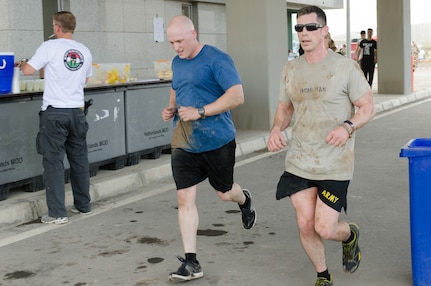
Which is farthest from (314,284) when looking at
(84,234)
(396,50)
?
(396,50)

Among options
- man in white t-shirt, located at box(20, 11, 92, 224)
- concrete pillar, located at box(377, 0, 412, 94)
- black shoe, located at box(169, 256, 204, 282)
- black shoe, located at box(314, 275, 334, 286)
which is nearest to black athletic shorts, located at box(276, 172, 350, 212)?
black shoe, located at box(314, 275, 334, 286)

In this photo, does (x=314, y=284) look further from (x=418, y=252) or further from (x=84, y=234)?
(x=84, y=234)

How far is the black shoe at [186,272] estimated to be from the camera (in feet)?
16.0

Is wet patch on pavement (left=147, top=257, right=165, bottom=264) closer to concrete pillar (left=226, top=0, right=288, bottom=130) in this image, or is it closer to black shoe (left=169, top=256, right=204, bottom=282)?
black shoe (left=169, top=256, right=204, bottom=282)

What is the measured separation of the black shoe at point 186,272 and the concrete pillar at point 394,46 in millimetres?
16659

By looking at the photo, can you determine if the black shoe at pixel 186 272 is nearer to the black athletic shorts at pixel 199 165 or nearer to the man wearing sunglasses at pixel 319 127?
the black athletic shorts at pixel 199 165

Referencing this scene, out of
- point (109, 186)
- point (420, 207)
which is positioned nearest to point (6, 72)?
point (109, 186)

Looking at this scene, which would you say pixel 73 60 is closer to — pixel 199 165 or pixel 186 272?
pixel 199 165

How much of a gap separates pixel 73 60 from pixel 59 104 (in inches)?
17.6

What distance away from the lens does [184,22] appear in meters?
4.89

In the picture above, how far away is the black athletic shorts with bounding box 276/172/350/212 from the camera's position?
14.4 feet

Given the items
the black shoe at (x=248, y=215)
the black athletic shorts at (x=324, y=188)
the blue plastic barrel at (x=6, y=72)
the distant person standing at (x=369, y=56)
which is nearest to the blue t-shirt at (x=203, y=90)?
the black athletic shorts at (x=324, y=188)

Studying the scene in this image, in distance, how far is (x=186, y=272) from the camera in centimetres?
489

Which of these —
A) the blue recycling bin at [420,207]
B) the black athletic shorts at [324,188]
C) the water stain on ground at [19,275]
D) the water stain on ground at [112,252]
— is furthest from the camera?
the water stain on ground at [112,252]
